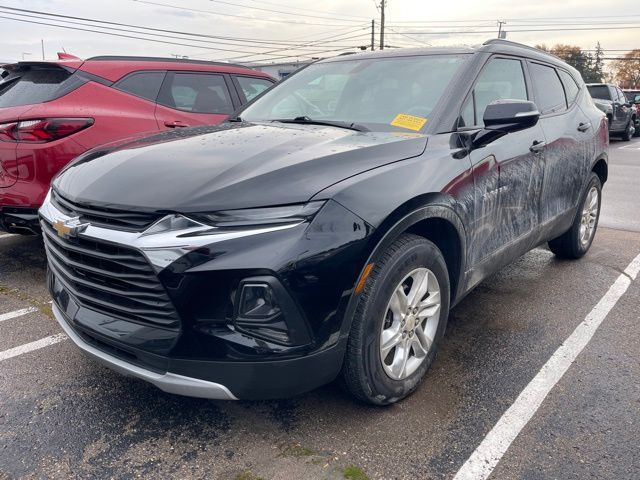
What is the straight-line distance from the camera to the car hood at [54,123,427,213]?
2.10 metres

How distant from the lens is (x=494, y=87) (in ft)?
11.1

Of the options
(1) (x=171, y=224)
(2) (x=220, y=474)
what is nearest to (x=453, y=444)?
(2) (x=220, y=474)

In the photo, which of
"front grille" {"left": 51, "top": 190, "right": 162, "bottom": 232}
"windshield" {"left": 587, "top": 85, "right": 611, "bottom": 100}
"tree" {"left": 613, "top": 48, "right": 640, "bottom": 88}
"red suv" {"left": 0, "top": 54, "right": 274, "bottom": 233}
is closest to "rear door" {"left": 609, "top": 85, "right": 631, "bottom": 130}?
"windshield" {"left": 587, "top": 85, "right": 611, "bottom": 100}

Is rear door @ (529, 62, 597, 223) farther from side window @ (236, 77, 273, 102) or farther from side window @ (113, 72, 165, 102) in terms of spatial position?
side window @ (113, 72, 165, 102)

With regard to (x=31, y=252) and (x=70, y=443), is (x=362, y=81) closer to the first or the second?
(x=70, y=443)

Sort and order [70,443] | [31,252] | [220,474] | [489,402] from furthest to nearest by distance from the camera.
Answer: [31,252], [489,402], [70,443], [220,474]

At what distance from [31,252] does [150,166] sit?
10.9 ft

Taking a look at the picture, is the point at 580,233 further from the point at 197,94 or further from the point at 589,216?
the point at 197,94

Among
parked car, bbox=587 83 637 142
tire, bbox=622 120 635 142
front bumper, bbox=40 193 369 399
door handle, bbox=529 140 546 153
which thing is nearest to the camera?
front bumper, bbox=40 193 369 399

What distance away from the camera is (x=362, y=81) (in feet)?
11.3

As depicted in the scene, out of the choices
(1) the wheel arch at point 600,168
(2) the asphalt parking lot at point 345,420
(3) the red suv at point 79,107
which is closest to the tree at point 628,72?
(1) the wheel arch at point 600,168

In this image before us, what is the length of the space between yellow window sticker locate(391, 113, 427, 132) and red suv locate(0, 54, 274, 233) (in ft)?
8.22

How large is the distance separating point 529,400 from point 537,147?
1686 millimetres

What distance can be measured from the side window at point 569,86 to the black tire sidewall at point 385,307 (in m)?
2.50
